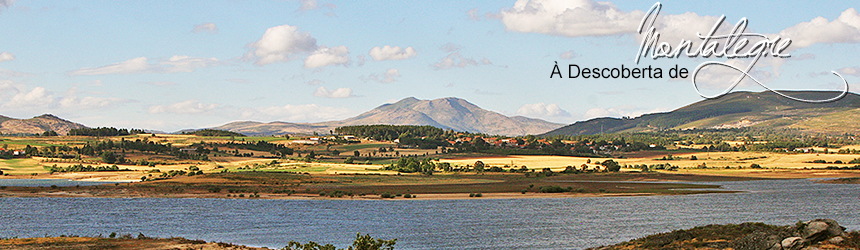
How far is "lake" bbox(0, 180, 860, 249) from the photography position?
52.6 meters

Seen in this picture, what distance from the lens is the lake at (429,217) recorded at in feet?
173

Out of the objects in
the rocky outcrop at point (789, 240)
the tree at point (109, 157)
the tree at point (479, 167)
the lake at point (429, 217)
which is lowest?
the lake at point (429, 217)

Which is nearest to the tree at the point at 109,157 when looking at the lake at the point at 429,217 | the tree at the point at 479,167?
the lake at the point at 429,217

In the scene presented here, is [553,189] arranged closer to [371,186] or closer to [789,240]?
[371,186]

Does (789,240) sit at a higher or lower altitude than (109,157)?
lower

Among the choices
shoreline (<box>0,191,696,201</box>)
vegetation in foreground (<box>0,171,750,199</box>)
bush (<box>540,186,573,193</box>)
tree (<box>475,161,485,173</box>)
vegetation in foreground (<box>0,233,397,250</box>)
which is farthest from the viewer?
tree (<box>475,161,485,173</box>)

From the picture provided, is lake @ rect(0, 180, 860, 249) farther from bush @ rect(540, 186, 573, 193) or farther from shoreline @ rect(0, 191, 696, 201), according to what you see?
bush @ rect(540, 186, 573, 193)

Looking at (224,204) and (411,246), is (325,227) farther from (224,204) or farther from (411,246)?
(224,204)

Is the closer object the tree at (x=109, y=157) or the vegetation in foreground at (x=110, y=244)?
the vegetation in foreground at (x=110, y=244)

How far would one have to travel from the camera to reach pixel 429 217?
66438 mm

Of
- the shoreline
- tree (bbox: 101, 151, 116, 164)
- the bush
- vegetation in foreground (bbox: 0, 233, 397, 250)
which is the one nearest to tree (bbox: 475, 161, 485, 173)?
the bush

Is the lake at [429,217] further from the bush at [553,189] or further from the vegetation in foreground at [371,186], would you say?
the bush at [553,189]

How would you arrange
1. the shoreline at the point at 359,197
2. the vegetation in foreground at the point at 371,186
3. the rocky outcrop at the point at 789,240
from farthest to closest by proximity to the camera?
the vegetation in foreground at the point at 371,186 < the shoreline at the point at 359,197 < the rocky outcrop at the point at 789,240

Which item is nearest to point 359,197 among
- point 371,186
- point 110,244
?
point 371,186
